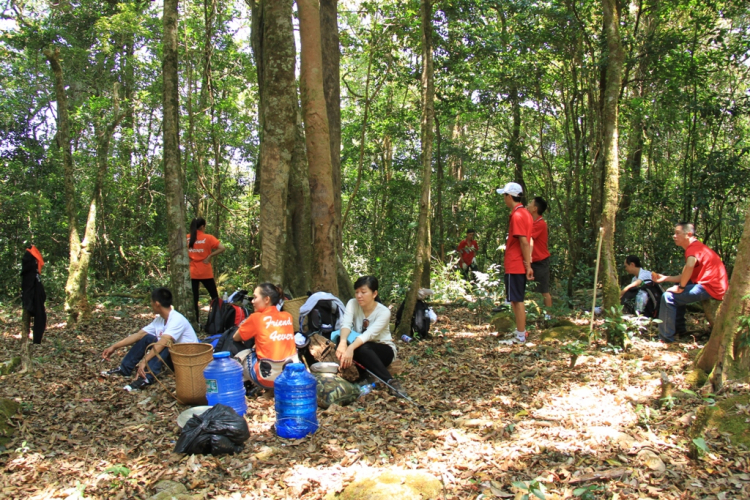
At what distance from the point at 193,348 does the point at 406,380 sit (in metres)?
2.27

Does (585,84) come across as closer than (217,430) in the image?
No

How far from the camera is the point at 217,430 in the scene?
3844 mm

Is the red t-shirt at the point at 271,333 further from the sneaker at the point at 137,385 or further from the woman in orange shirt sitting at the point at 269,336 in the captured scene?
the sneaker at the point at 137,385

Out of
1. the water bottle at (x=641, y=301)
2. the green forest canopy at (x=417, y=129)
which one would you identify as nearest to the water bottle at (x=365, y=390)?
the water bottle at (x=641, y=301)

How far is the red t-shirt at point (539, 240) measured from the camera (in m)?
7.92

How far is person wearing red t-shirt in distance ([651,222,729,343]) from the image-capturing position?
623cm

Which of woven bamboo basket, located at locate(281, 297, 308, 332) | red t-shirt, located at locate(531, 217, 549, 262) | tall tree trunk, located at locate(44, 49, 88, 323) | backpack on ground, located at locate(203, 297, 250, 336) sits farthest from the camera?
tall tree trunk, located at locate(44, 49, 88, 323)

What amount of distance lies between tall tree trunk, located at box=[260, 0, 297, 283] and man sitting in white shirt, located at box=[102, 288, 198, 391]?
58.3 inches

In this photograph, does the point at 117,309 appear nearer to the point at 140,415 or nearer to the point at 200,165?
the point at 200,165

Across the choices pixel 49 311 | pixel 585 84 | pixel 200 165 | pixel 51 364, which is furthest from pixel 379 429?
pixel 200 165

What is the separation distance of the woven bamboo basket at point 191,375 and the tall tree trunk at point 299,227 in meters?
2.59

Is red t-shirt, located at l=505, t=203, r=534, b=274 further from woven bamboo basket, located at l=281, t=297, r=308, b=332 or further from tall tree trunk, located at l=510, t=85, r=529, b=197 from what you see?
tall tree trunk, located at l=510, t=85, r=529, b=197

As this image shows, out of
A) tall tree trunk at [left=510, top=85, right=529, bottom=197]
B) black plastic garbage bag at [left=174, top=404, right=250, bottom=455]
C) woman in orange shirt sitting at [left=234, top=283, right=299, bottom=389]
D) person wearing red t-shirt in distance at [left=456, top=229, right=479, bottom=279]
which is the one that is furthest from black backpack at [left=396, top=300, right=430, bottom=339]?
tall tree trunk at [left=510, top=85, right=529, bottom=197]

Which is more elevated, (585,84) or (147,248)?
(585,84)
